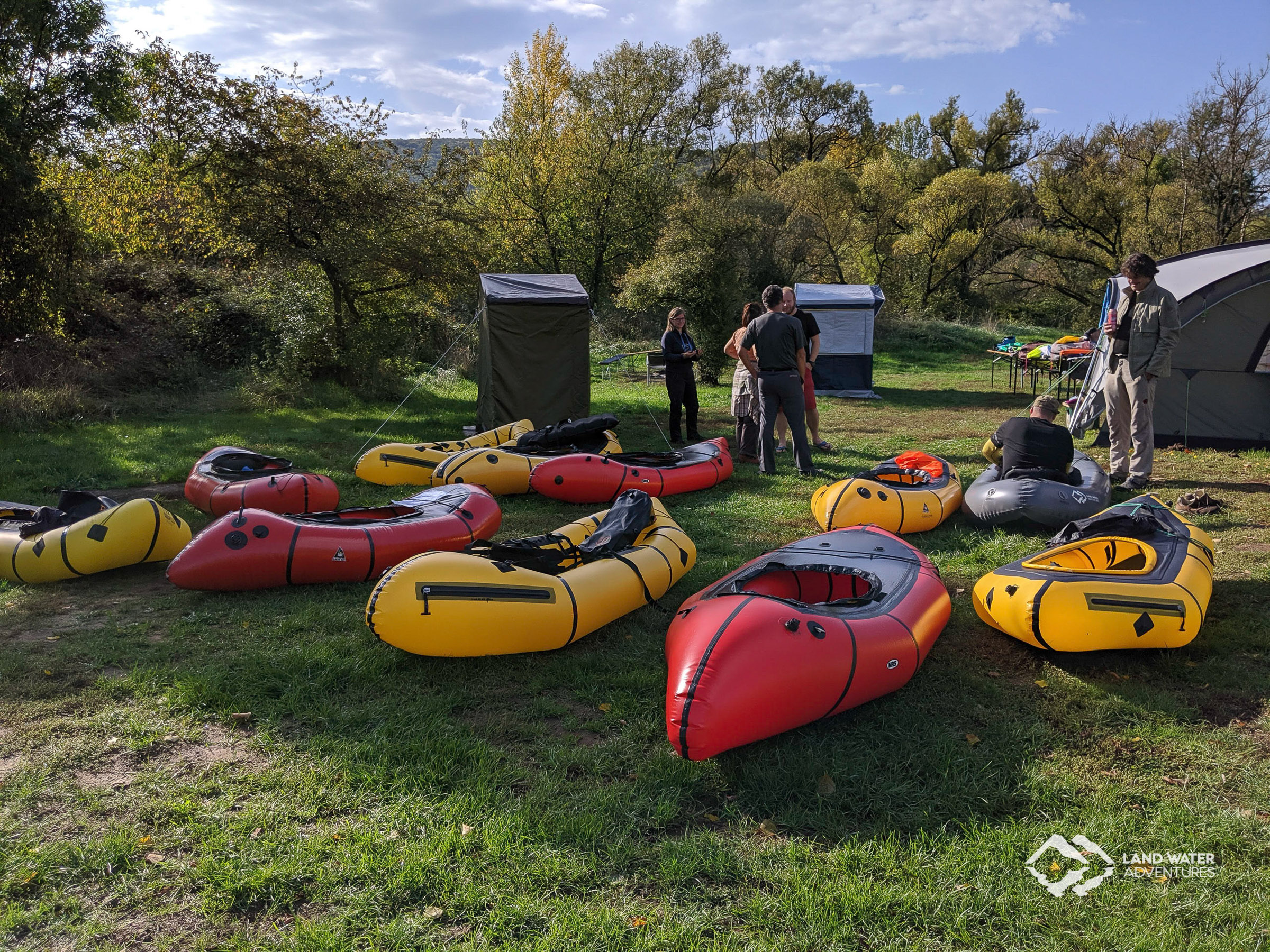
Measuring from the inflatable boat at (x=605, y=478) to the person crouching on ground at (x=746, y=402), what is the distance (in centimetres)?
150

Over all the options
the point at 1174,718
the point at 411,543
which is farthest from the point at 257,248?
the point at 1174,718

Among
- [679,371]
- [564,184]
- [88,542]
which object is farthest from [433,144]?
[88,542]

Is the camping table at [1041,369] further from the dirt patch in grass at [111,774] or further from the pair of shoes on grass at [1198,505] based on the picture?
the dirt patch in grass at [111,774]

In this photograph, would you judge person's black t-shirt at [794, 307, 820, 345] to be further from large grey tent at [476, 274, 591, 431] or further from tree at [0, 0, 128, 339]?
tree at [0, 0, 128, 339]

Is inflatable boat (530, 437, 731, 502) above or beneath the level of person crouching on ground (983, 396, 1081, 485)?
beneath

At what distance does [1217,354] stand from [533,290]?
26.1 feet

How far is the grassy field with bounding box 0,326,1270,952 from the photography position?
2434 mm

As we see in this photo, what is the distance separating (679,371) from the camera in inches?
372

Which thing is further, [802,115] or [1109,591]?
[802,115]

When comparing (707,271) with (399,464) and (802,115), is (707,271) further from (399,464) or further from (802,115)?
(802,115)

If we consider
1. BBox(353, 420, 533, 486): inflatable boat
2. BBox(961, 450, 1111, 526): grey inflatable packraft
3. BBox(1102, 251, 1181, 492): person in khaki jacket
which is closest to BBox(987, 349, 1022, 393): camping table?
BBox(1102, 251, 1181, 492): person in khaki jacket

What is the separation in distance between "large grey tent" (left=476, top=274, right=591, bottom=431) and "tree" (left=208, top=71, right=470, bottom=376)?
307 centimetres

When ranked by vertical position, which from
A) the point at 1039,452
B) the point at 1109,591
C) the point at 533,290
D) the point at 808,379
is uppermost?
the point at 533,290

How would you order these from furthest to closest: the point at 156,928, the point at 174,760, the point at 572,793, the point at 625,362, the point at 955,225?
the point at 955,225 → the point at 625,362 → the point at 174,760 → the point at 572,793 → the point at 156,928
